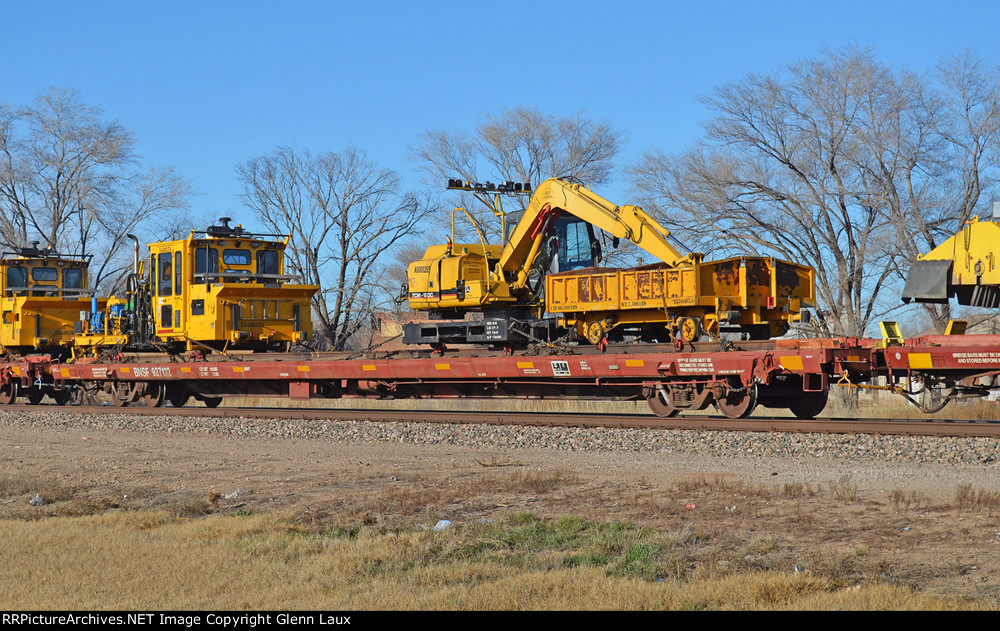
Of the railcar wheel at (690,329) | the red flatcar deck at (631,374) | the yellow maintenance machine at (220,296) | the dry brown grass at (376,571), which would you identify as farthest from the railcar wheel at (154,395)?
the dry brown grass at (376,571)

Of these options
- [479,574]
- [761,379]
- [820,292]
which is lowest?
[479,574]

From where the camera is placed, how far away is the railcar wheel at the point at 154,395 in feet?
76.5

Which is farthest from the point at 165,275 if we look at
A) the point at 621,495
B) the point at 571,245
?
the point at 621,495

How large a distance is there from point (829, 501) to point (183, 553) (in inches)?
207

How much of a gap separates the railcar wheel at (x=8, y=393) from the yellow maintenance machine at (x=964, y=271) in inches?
873

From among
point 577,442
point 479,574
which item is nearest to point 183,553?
point 479,574

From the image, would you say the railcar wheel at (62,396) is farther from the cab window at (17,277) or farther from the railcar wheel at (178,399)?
the railcar wheel at (178,399)

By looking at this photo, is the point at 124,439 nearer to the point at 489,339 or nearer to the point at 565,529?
the point at 489,339

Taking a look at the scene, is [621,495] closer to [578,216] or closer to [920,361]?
[920,361]

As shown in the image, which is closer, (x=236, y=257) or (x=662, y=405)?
(x=662, y=405)

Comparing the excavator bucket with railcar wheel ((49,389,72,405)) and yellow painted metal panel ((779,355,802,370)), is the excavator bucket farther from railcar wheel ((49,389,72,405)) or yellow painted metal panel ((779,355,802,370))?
railcar wheel ((49,389,72,405))

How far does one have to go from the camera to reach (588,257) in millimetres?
19078

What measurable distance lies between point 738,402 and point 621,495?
22.8 ft

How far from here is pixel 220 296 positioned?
21234mm
